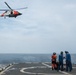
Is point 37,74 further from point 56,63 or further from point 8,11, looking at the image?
point 8,11

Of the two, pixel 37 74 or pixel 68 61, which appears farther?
pixel 68 61

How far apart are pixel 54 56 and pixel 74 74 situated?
5.21 metres

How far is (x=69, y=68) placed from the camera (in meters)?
28.4

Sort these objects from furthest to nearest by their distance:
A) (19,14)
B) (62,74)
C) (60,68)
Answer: (19,14), (60,68), (62,74)

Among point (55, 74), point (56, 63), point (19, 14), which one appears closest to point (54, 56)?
point (56, 63)

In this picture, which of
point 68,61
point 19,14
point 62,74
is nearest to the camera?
point 62,74

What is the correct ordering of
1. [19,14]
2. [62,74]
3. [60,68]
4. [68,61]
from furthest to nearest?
[19,14] < [60,68] < [68,61] < [62,74]

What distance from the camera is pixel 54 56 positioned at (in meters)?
29.5

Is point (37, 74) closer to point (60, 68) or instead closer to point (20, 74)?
point (20, 74)

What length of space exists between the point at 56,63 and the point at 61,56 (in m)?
1.29

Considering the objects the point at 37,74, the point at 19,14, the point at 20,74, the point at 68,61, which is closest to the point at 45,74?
the point at 37,74

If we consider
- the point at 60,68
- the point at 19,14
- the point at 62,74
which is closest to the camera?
the point at 62,74

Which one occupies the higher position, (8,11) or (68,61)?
(8,11)

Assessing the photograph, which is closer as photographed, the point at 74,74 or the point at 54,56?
the point at 74,74
